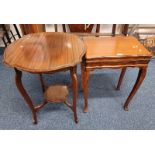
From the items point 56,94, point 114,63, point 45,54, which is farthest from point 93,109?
point 45,54

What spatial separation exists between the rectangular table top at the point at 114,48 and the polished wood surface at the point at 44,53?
119 mm

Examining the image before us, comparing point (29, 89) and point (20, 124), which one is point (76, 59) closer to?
point (20, 124)

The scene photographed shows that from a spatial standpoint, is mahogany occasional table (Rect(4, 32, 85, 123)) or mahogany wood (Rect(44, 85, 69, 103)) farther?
mahogany wood (Rect(44, 85, 69, 103))

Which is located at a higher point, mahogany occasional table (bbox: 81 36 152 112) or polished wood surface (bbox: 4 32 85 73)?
polished wood surface (bbox: 4 32 85 73)

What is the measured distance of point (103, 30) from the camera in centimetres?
236

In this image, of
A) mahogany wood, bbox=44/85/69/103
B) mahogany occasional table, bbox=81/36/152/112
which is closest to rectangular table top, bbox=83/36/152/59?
mahogany occasional table, bbox=81/36/152/112

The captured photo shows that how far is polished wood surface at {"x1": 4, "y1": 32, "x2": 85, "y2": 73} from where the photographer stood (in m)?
0.82

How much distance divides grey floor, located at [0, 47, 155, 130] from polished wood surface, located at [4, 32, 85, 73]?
2.12ft

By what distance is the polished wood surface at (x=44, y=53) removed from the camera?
823mm

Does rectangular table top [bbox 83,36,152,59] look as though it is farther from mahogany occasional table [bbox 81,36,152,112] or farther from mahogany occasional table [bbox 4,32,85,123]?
mahogany occasional table [bbox 4,32,85,123]

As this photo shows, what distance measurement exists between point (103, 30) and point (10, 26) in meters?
1.45

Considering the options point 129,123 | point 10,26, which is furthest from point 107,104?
point 10,26

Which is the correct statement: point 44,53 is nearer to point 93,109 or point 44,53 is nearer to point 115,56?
point 115,56

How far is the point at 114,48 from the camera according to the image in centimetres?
111
